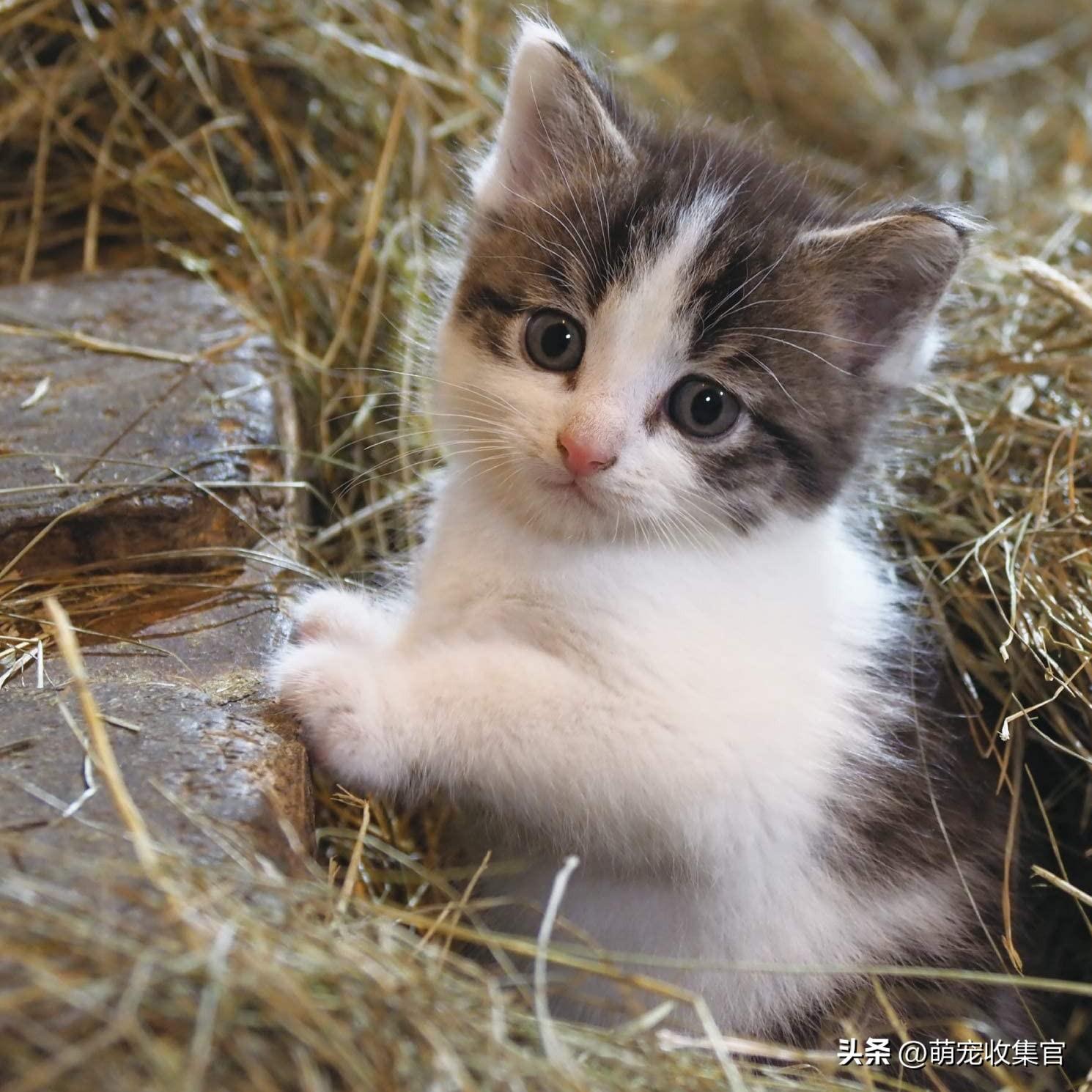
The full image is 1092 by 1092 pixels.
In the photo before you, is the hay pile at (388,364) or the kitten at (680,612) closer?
the hay pile at (388,364)

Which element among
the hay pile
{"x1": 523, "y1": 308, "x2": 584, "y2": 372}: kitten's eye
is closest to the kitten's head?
{"x1": 523, "y1": 308, "x2": 584, "y2": 372}: kitten's eye

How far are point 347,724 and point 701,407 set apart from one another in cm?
78

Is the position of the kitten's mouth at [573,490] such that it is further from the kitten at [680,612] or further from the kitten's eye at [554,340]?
the kitten's eye at [554,340]

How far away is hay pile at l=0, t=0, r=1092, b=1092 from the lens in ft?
3.83

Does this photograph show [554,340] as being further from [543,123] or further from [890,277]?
[890,277]

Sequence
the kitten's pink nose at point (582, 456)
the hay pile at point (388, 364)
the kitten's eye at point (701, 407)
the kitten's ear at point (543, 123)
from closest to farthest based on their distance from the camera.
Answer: the hay pile at point (388, 364) < the kitten's pink nose at point (582, 456) < the kitten's eye at point (701, 407) < the kitten's ear at point (543, 123)

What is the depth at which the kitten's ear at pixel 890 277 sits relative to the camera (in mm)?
1947

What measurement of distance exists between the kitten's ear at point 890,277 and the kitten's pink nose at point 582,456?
0.54 metres

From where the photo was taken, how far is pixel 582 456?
1.78 meters

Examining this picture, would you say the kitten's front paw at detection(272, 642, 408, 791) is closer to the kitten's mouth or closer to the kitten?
the kitten

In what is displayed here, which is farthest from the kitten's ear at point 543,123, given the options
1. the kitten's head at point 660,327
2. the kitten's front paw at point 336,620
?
the kitten's front paw at point 336,620

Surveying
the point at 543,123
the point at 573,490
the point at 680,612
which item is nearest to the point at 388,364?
the point at 543,123

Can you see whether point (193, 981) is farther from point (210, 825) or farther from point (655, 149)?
point (655, 149)

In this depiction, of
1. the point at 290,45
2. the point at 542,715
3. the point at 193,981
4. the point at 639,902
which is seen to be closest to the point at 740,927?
the point at 639,902
